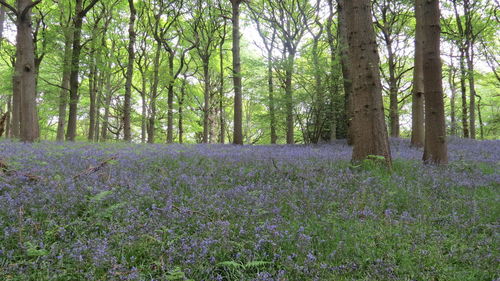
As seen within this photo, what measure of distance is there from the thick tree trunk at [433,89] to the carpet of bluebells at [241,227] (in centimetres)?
182

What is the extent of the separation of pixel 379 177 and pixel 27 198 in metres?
5.44

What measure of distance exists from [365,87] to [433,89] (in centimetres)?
212

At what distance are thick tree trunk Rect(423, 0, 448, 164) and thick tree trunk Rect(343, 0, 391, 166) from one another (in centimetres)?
155

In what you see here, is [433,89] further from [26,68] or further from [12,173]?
[26,68]

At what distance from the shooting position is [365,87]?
273 inches

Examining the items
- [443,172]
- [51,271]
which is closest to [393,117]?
[443,172]

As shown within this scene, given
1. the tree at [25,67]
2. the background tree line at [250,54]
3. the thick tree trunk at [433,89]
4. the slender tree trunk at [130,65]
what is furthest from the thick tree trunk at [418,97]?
the slender tree trunk at [130,65]

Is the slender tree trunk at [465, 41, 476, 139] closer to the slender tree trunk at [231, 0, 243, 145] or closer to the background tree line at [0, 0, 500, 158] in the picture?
the background tree line at [0, 0, 500, 158]

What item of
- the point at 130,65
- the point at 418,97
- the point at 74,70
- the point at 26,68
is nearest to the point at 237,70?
the point at 130,65

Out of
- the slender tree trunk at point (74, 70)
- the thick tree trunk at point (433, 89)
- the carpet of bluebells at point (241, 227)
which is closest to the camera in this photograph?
the carpet of bluebells at point (241, 227)

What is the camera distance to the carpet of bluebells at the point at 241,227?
2744 millimetres

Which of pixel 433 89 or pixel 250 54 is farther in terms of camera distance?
pixel 250 54

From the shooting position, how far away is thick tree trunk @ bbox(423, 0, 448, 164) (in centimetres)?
760

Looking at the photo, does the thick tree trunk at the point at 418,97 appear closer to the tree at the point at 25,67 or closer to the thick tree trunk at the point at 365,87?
the thick tree trunk at the point at 365,87
